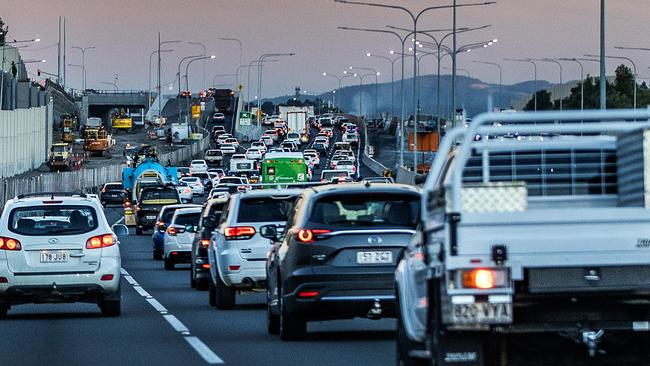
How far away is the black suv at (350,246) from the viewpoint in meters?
19.0

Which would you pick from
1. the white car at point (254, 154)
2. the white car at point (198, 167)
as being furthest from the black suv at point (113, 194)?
the white car at point (254, 154)

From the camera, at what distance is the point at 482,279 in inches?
456

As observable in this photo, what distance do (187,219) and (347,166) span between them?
6319 cm

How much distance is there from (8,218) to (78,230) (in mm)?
928

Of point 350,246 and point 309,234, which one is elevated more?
point 309,234

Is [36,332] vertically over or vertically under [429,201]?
under

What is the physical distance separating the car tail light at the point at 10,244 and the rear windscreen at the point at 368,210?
20.4 ft

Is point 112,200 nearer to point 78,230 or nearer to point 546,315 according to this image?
point 78,230

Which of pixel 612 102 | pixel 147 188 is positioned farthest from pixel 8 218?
pixel 612 102

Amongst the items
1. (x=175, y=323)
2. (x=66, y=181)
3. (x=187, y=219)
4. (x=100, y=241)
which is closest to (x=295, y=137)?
(x=66, y=181)

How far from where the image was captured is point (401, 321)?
14.2m

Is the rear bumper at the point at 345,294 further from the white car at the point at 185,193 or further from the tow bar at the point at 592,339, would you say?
the white car at the point at 185,193

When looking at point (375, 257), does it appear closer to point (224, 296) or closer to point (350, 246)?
point (350, 246)

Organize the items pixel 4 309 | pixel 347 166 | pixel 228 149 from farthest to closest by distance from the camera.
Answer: pixel 228 149, pixel 347 166, pixel 4 309
